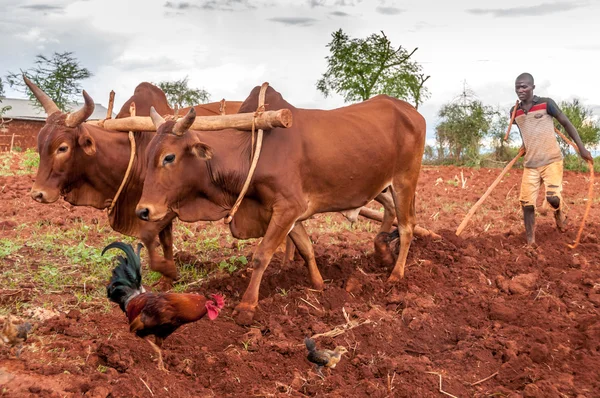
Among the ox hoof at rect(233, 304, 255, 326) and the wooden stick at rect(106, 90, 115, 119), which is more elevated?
the wooden stick at rect(106, 90, 115, 119)

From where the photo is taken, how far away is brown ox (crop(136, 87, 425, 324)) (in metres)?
4.88

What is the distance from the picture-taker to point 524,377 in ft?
12.7

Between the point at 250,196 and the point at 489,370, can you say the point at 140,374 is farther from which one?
the point at 489,370

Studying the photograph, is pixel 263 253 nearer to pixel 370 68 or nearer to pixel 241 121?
pixel 241 121

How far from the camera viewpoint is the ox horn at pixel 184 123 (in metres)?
4.64

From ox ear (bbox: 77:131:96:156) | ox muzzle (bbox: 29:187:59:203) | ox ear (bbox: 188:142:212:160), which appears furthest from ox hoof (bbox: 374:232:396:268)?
ox muzzle (bbox: 29:187:59:203)

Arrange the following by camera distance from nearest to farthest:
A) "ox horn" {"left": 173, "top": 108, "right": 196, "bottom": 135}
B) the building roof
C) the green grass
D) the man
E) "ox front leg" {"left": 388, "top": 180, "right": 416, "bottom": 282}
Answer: "ox horn" {"left": 173, "top": 108, "right": 196, "bottom": 135} < "ox front leg" {"left": 388, "top": 180, "right": 416, "bottom": 282} < the green grass < the man < the building roof

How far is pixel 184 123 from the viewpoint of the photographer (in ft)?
15.4

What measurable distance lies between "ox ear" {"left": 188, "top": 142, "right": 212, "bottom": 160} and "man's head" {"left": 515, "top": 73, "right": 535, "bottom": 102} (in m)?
4.14

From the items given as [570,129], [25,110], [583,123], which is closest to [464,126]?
[583,123]

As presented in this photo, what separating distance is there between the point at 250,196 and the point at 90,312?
167 centimetres

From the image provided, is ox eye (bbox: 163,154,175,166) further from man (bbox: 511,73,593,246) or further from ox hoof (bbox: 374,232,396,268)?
man (bbox: 511,73,593,246)

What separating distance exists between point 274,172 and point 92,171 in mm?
1903

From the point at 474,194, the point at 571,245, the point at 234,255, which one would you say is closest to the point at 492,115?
the point at 474,194
